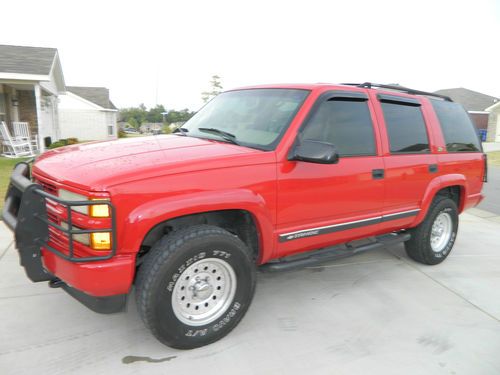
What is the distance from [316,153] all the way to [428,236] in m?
2.39

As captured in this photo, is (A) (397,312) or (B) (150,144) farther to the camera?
(A) (397,312)

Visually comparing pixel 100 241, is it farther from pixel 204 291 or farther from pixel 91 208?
pixel 204 291

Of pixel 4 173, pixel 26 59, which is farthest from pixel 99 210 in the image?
pixel 26 59

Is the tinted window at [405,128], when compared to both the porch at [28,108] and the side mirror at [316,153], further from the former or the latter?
the porch at [28,108]

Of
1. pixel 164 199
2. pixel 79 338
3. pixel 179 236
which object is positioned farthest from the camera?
pixel 79 338

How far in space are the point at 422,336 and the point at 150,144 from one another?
8.77 ft

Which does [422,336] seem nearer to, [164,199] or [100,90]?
[164,199]

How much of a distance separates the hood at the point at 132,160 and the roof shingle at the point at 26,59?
12344 millimetres

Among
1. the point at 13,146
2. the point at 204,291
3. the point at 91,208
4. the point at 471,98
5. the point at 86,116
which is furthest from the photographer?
the point at 471,98

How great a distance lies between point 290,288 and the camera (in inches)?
152

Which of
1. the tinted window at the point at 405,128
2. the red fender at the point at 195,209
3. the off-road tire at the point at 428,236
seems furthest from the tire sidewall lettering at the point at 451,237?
the red fender at the point at 195,209

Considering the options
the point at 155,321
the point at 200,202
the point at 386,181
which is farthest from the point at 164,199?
the point at 386,181

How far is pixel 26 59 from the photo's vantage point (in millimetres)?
14438

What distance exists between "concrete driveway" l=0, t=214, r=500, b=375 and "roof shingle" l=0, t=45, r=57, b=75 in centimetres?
1139
